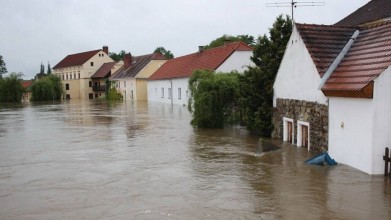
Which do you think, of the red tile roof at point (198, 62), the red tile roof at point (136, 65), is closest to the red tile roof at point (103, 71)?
the red tile roof at point (136, 65)

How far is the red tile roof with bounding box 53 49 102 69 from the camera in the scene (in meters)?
80.1

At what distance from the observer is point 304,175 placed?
11.7 metres

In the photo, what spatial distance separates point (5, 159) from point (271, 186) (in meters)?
10.2

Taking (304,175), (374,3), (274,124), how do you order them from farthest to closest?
(374,3)
(274,124)
(304,175)

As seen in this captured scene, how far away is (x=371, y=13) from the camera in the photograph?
25.9 meters

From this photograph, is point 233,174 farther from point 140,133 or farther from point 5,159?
point 140,133

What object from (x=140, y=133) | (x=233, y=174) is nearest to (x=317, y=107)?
(x=233, y=174)

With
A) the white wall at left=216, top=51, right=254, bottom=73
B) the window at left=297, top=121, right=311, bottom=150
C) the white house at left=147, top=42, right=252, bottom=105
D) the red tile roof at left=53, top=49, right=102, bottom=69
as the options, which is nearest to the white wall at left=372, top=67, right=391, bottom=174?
the window at left=297, top=121, right=311, bottom=150

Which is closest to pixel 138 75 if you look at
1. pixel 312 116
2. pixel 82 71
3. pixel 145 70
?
pixel 145 70

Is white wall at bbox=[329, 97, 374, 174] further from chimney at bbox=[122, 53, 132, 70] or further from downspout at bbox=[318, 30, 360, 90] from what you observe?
chimney at bbox=[122, 53, 132, 70]

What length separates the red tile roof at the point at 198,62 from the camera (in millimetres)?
37812

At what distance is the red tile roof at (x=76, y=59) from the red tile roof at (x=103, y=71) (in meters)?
3.60

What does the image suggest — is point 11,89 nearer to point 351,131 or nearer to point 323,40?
point 323,40

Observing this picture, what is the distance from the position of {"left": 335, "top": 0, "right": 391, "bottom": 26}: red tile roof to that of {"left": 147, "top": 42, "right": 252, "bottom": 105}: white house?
8.24m
